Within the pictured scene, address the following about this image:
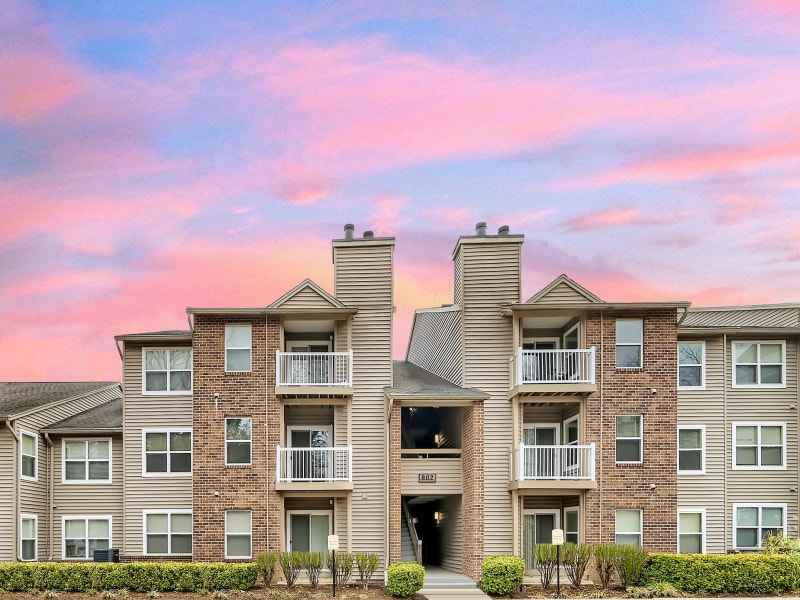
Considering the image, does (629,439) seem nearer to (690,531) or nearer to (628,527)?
(628,527)

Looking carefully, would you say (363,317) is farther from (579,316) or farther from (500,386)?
(579,316)

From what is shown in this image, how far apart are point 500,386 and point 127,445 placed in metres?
12.4

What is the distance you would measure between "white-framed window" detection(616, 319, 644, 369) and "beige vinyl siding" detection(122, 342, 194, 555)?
1413cm

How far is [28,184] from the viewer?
1144 inches

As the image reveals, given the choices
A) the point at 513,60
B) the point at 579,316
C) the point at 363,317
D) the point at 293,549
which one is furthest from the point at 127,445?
the point at 513,60

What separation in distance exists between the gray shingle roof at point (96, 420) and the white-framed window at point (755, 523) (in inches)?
826

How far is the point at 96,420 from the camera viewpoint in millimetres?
28750

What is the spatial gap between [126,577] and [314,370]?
8052 mm

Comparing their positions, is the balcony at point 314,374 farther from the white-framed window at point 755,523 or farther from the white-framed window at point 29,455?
the white-framed window at point 755,523

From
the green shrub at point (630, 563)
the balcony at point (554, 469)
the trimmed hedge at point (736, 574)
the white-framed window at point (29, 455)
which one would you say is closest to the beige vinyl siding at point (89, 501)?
the white-framed window at point (29, 455)

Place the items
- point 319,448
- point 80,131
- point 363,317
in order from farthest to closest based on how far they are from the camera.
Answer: point 80,131 < point 363,317 < point 319,448

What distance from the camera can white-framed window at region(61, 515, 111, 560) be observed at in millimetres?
27734

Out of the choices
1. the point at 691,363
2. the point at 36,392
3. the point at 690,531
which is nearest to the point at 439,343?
the point at 691,363

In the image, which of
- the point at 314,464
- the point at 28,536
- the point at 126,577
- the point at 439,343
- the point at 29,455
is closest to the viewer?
the point at 126,577
